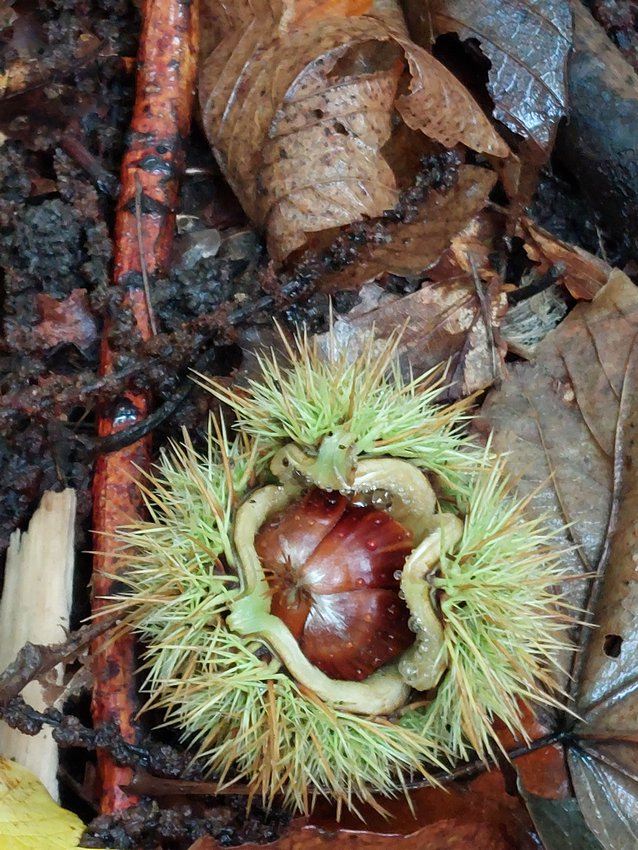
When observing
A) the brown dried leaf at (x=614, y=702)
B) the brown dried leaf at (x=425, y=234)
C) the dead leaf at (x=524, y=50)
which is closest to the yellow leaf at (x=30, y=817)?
the brown dried leaf at (x=614, y=702)

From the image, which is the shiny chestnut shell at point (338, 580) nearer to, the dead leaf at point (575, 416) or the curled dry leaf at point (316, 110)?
the dead leaf at point (575, 416)

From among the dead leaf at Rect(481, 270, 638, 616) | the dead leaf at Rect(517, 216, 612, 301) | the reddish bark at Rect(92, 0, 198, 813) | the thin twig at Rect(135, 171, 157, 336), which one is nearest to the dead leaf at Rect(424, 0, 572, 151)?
the dead leaf at Rect(517, 216, 612, 301)

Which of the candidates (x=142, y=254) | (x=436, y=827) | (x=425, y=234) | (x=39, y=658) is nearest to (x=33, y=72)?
(x=142, y=254)

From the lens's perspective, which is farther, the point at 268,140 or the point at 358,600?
the point at 268,140

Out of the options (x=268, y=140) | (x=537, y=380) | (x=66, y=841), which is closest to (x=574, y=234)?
(x=537, y=380)

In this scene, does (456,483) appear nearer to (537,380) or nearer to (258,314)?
(537,380)

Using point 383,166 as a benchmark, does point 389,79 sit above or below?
above

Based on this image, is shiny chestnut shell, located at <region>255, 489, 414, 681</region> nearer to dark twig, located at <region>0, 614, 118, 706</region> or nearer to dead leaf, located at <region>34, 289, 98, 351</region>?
dark twig, located at <region>0, 614, 118, 706</region>

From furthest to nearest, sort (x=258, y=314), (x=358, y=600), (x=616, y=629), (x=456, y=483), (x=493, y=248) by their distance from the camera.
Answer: (x=493, y=248) → (x=258, y=314) → (x=616, y=629) → (x=456, y=483) → (x=358, y=600)
